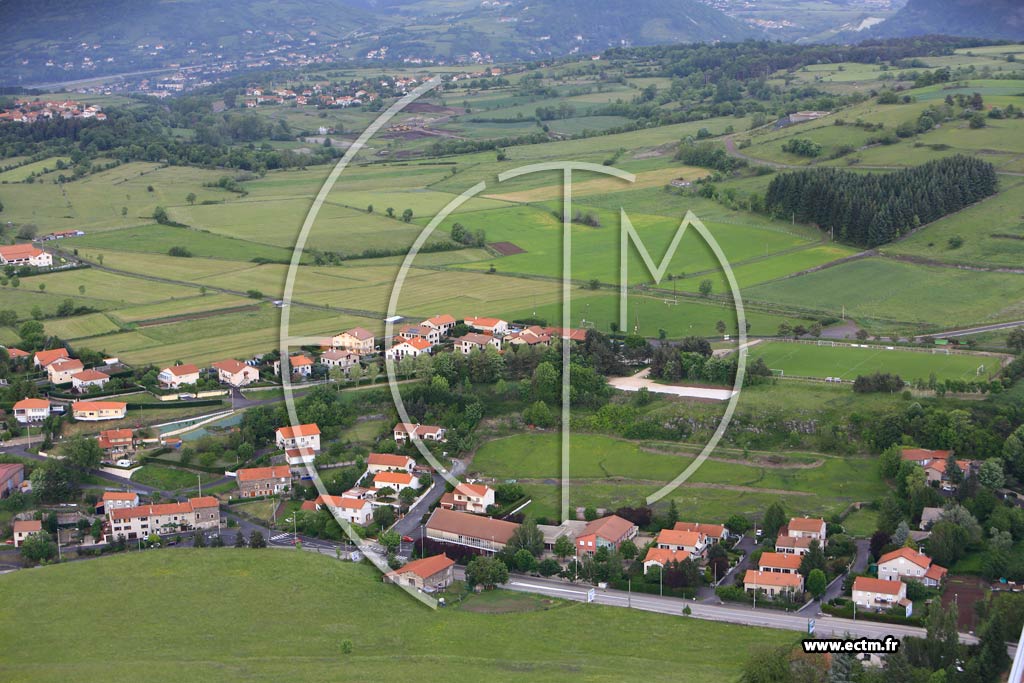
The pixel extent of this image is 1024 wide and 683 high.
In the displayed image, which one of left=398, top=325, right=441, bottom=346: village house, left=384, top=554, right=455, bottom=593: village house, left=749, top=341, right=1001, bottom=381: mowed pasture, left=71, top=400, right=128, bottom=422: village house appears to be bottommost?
left=384, top=554, right=455, bottom=593: village house

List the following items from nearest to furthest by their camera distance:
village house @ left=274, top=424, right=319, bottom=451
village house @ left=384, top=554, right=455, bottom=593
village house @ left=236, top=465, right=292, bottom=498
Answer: village house @ left=384, top=554, right=455, bottom=593, village house @ left=236, top=465, right=292, bottom=498, village house @ left=274, top=424, right=319, bottom=451

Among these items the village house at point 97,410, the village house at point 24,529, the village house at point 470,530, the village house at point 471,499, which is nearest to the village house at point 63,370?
the village house at point 97,410

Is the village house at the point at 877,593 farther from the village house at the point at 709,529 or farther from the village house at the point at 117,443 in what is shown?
the village house at the point at 117,443

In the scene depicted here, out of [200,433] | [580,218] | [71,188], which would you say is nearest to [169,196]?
[71,188]

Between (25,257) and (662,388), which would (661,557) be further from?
(25,257)

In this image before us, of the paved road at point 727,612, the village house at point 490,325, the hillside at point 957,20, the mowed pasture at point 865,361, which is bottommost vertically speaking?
the paved road at point 727,612

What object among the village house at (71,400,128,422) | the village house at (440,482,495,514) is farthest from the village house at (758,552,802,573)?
the village house at (71,400,128,422)

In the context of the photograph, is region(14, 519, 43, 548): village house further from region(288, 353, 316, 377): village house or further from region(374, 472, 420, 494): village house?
region(288, 353, 316, 377): village house
